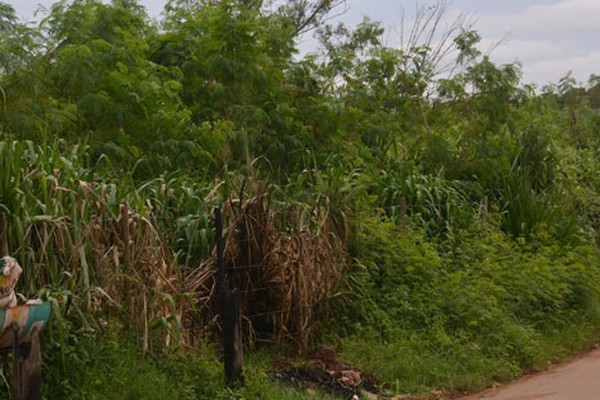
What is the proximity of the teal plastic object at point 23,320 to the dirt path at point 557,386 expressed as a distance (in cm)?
458

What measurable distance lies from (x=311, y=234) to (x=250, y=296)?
0.88 m

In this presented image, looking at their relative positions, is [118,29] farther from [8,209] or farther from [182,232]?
[8,209]

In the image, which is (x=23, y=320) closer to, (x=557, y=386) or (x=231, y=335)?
(x=231, y=335)

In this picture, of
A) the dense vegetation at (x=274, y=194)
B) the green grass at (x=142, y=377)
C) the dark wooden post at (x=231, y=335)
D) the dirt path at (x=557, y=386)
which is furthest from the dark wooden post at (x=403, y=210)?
the dark wooden post at (x=231, y=335)

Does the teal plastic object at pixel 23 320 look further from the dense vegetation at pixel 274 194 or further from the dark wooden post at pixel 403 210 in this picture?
the dark wooden post at pixel 403 210

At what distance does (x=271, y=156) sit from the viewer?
12.2 metres

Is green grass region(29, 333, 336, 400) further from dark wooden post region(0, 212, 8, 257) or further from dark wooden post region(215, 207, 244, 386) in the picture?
dark wooden post region(0, 212, 8, 257)

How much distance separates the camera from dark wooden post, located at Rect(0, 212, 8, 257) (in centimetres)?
693

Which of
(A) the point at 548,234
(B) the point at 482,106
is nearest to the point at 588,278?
(A) the point at 548,234

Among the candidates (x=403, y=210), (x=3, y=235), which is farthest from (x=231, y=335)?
(x=403, y=210)

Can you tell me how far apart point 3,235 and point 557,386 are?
18.3 ft

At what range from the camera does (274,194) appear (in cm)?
962

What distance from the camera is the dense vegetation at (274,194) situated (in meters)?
7.27

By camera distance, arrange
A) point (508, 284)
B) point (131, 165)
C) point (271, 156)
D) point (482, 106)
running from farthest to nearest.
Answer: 1. point (482, 106)
2. point (271, 156)
3. point (508, 284)
4. point (131, 165)
